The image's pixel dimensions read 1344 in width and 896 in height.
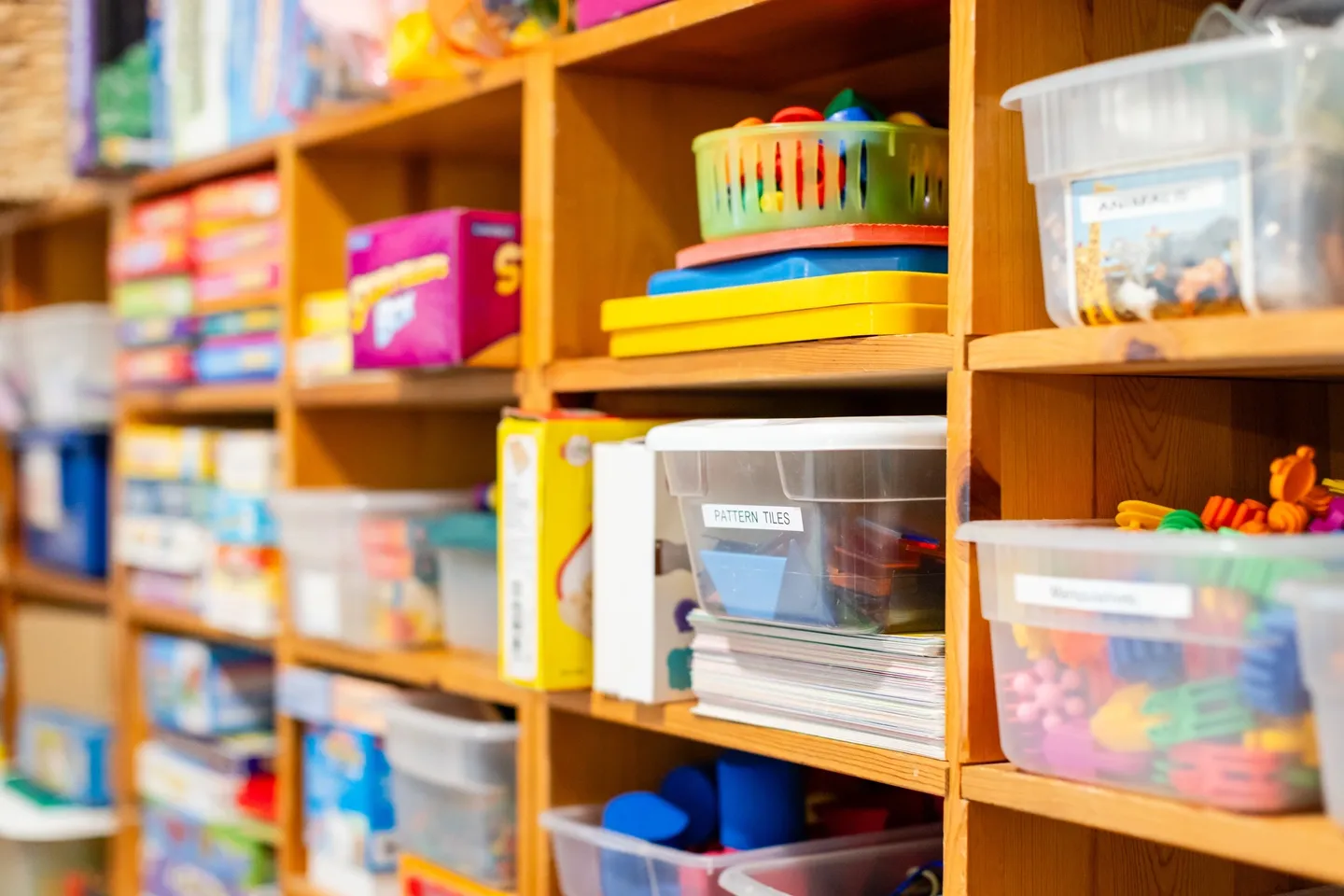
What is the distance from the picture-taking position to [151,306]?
2.36 meters

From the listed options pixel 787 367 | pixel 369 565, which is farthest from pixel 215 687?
pixel 787 367

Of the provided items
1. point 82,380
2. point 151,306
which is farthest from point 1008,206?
point 82,380

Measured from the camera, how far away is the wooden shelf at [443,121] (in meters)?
1.64

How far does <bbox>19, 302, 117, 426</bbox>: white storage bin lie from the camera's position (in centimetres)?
260

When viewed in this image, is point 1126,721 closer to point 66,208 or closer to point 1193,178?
point 1193,178

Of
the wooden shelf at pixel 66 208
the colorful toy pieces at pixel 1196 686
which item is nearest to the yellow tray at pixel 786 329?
the colorful toy pieces at pixel 1196 686

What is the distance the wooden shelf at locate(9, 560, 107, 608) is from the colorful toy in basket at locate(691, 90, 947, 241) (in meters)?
1.68

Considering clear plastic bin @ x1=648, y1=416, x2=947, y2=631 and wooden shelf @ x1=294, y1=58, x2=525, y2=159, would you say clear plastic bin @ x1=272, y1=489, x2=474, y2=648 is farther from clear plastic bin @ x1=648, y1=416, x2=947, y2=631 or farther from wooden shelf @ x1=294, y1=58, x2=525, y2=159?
clear plastic bin @ x1=648, y1=416, x2=947, y2=631

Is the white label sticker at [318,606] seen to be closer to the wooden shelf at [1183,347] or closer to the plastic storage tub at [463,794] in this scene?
the plastic storage tub at [463,794]

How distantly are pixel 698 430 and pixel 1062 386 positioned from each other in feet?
1.01

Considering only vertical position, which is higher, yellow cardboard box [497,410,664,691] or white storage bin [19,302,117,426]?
white storage bin [19,302,117,426]

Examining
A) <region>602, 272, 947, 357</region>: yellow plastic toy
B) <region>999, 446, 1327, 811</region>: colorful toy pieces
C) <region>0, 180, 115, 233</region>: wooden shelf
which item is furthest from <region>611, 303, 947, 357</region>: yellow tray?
<region>0, 180, 115, 233</region>: wooden shelf

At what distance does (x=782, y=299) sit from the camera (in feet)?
4.07

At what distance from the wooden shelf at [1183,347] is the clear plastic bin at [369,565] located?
3.08 feet
